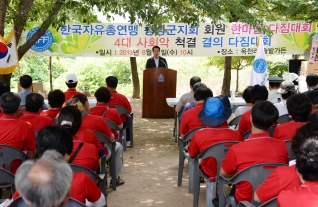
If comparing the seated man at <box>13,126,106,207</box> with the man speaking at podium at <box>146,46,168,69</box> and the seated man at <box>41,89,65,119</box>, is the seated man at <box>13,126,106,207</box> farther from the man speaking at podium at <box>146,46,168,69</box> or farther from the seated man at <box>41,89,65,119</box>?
the man speaking at podium at <box>146,46,168,69</box>

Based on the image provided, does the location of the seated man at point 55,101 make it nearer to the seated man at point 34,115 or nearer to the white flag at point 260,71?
the seated man at point 34,115

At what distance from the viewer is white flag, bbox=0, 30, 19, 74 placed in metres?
7.59

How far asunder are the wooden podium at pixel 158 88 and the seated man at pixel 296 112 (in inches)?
205

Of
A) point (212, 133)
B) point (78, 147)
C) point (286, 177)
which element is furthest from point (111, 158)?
point (286, 177)

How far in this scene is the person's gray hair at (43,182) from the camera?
71.9 inches

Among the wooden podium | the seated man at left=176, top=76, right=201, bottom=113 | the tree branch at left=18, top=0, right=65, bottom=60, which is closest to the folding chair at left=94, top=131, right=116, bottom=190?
the seated man at left=176, top=76, right=201, bottom=113

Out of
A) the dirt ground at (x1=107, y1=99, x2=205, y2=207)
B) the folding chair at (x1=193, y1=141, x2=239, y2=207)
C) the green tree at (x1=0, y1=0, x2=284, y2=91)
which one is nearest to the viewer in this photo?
the folding chair at (x1=193, y1=141, x2=239, y2=207)

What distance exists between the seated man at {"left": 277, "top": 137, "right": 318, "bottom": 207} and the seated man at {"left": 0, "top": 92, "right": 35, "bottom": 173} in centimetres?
253

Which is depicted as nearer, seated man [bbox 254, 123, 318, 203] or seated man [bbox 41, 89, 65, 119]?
seated man [bbox 254, 123, 318, 203]

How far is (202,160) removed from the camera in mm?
4082

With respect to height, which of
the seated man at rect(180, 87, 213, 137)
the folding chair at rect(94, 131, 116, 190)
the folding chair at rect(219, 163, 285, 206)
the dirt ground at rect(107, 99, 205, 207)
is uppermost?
the seated man at rect(180, 87, 213, 137)

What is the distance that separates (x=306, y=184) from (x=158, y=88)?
7057mm

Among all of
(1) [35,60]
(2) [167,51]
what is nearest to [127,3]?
(2) [167,51]

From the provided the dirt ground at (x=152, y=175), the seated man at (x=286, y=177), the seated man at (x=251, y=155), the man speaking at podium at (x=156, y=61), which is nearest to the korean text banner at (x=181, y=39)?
the man speaking at podium at (x=156, y=61)
